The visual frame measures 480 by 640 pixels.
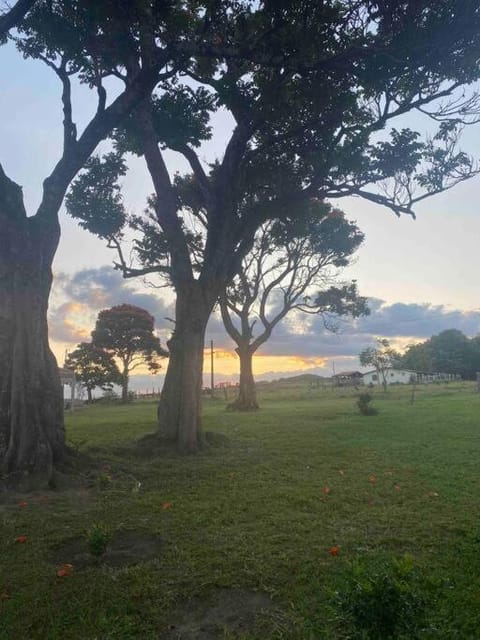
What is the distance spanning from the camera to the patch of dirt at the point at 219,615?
370 centimetres

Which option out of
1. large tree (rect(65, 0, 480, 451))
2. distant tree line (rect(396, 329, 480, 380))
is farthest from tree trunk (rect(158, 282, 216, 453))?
distant tree line (rect(396, 329, 480, 380))

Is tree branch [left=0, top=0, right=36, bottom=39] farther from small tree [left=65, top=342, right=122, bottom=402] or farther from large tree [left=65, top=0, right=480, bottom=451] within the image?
small tree [left=65, top=342, right=122, bottom=402]

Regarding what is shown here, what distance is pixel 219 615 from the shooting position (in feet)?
13.0

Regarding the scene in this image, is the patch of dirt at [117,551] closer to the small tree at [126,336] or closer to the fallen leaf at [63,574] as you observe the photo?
the fallen leaf at [63,574]

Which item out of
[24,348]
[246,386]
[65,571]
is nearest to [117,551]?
[65,571]

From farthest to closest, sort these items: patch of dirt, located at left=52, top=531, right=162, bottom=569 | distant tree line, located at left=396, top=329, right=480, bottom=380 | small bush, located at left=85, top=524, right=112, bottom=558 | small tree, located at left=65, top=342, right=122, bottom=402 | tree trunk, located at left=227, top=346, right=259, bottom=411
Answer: distant tree line, located at left=396, top=329, right=480, bottom=380 < small tree, located at left=65, top=342, right=122, bottom=402 < tree trunk, located at left=227, top=346, right=259, bottom=411 < patch of dirt, located at left=52, top=531, right=162, bottom=569 < small bush, located at left=85, top=524, right=112, bottom=558

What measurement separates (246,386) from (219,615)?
1041 inches

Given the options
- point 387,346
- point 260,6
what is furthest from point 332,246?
point 387,346

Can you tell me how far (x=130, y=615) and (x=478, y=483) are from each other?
619 cm

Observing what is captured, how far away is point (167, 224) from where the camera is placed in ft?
42.7

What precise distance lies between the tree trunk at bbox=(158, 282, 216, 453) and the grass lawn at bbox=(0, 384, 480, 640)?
125 centimetres

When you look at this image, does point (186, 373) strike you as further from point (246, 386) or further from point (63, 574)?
point (246, 386)

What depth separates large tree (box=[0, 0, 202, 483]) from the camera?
8.64 m

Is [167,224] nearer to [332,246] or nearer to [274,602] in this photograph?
[274,602]
